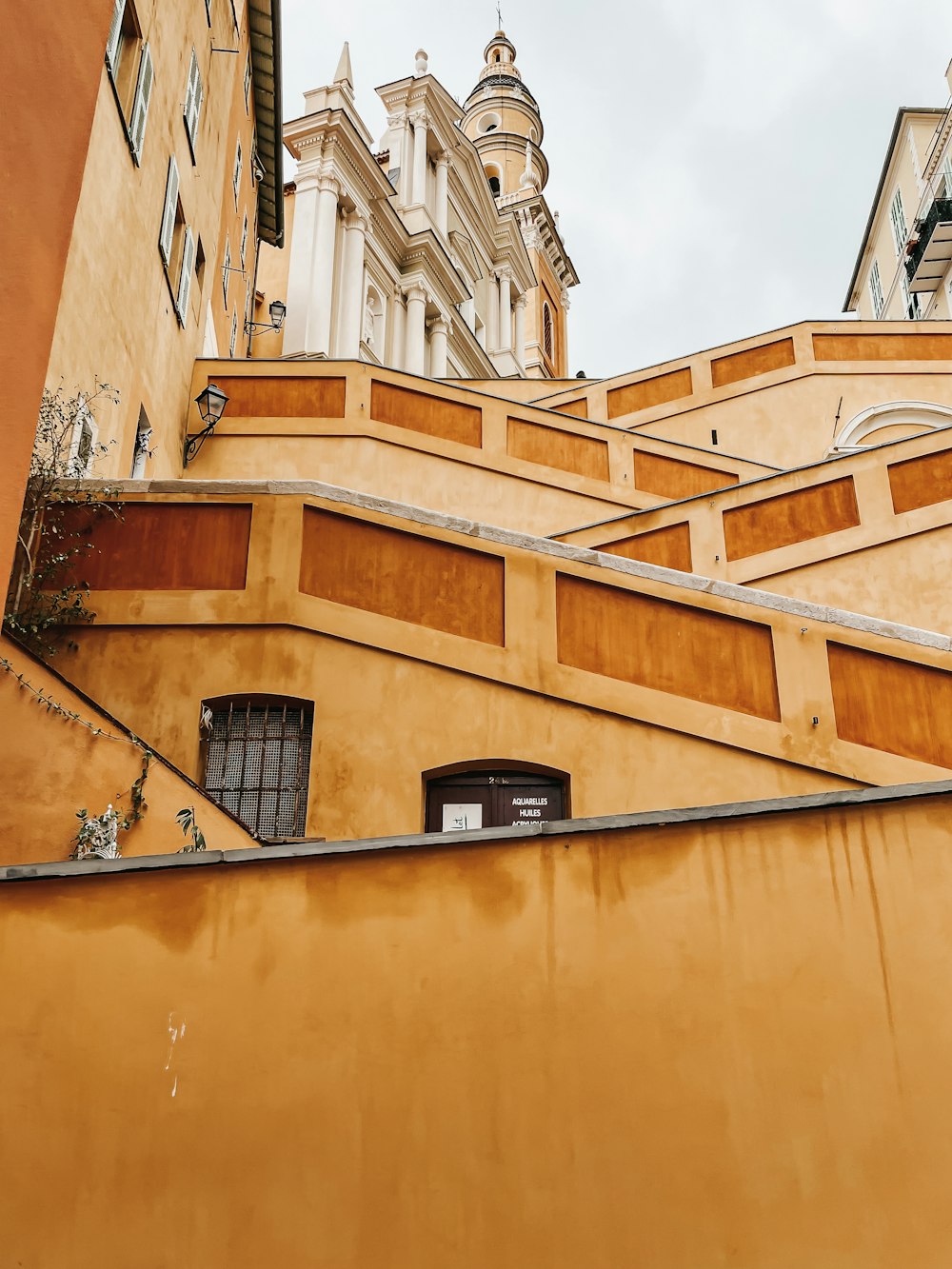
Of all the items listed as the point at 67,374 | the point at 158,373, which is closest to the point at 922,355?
the point at 158,373

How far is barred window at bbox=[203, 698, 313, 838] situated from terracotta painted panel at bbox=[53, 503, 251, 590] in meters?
1.04

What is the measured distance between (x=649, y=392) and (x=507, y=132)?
118ft

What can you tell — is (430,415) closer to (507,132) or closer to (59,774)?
(59,774)

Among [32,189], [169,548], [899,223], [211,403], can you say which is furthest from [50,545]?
[899,223]

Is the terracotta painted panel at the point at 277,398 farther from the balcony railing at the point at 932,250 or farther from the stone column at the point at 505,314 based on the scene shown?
the balcony railing at the point at 932,250

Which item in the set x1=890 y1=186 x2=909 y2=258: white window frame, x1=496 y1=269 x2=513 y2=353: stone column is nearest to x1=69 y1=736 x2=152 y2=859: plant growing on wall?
x1=496 y1=269 x2=513 y2=353: stone column

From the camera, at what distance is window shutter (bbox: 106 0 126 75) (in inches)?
469

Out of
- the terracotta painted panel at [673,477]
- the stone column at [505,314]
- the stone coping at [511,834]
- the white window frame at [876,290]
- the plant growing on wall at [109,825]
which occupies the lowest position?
the stone coping at [511,834]

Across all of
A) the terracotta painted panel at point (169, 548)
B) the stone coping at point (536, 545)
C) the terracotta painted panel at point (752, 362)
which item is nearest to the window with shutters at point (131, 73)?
the stone coping at point (536, 545)

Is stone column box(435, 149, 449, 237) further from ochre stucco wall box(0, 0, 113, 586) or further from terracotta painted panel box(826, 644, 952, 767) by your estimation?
ochre stucco wall box(0, 0, 113, 586)

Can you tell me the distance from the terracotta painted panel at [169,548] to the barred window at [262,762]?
3.42 feet

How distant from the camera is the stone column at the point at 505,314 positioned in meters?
37.0

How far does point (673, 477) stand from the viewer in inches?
675

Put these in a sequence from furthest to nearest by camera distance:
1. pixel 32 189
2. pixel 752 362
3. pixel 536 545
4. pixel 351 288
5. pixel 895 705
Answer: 1. pixel 351 288
2. pixel 752 362
3. pixel 536 545
4. pixel 895 705
5. pixel 32 189
